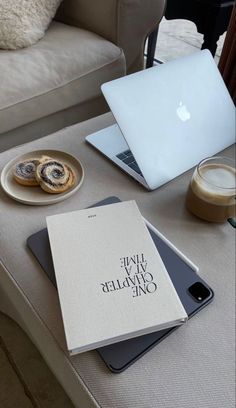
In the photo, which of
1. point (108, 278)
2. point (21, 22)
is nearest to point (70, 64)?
point (21, 22)

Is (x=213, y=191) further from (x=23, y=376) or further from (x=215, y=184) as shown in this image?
(x=23, y=376)

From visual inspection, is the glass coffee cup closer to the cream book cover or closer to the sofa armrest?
the cream book cover

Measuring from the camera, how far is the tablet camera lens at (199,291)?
59 cm

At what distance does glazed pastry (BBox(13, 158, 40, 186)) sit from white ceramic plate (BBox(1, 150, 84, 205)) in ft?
0.04

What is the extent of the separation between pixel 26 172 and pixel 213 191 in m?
0.37

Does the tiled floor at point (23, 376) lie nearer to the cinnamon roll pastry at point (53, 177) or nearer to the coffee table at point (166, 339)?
the coffee table at point (166, 339)

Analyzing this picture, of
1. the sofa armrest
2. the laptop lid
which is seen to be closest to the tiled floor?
the laptop lid

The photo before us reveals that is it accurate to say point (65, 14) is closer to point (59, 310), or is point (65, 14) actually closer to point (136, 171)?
point (136, 171)

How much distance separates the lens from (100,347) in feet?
1.69

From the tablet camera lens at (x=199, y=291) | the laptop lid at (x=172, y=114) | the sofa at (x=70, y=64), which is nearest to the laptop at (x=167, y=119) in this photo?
the laptop lid at (x=172, y=114)

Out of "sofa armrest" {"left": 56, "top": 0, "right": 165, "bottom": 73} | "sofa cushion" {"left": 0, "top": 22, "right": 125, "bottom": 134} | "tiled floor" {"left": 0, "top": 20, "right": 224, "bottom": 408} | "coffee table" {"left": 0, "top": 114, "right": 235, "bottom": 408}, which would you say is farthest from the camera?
"sofa armrest" {"left": 56, "top": 0, "right": 165, "bottom": 73}

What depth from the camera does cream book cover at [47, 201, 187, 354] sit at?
525mm

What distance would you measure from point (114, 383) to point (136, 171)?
439 millimetres

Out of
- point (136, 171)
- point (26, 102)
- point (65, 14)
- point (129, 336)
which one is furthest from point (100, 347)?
point (65, 14)
